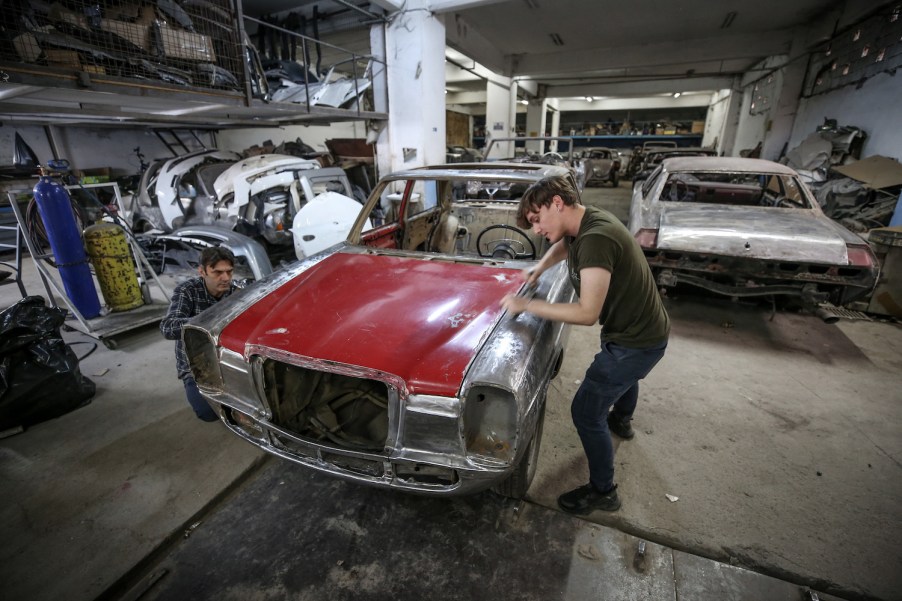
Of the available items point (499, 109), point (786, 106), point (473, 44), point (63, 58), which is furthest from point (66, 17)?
point (786, 106)

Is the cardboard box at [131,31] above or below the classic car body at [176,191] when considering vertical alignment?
above

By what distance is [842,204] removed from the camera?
6.30 metres

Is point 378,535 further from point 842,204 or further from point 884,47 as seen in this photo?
point 884,47

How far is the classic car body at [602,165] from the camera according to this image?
14.2 meters

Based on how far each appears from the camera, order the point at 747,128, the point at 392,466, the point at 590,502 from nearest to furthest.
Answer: the point at 392,466, the point at 590,502, the point at 747,128

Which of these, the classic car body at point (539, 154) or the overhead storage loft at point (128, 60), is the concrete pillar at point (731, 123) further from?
the overhead storage loft at point (128, 60)

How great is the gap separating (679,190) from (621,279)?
543 cm

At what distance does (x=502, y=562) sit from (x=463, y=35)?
35.4 feet

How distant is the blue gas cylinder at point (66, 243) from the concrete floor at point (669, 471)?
2.12ft

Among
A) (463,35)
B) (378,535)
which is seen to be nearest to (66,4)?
(378,535)

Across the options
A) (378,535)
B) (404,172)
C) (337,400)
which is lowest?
(378,535)

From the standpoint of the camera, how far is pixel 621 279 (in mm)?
1608

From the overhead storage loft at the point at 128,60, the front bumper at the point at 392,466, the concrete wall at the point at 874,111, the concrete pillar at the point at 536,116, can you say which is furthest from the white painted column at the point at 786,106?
the front bumper at the point at 392,466

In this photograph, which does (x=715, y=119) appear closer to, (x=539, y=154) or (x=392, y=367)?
(x=539, y=154)
